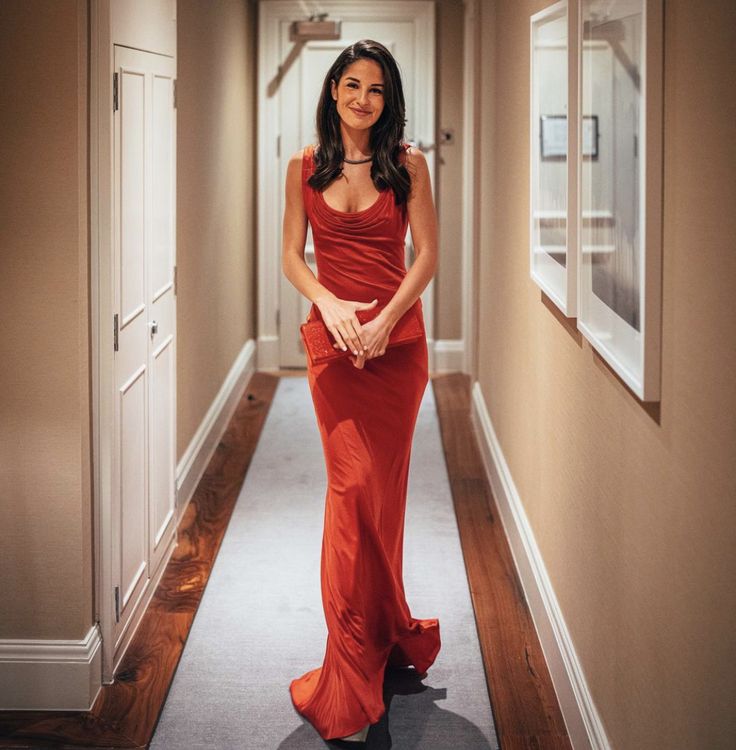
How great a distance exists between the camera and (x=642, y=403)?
76.9 inches

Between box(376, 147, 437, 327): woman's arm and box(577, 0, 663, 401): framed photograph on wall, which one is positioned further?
box(376, 147, 437, 327): woman's arm

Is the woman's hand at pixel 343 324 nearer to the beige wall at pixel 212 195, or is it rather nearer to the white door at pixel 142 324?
the white door at pixel 142 324

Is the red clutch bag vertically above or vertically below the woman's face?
below

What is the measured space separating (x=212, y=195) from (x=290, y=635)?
2.63 metres

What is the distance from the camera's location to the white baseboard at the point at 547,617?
247 centimetres

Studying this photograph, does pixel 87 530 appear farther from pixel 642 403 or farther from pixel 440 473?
pixel 440 473

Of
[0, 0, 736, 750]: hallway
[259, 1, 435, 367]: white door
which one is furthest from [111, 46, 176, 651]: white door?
[259, 1, 435, 367]: white door

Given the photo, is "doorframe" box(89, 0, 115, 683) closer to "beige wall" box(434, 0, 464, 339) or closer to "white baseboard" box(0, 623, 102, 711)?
"white baseboard" box(0, 623, 102, 711)

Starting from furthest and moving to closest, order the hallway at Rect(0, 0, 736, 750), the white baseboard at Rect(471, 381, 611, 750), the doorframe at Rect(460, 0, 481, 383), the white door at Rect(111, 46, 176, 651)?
1. the doorframe at Rect(460, 0, 481, 383)
2. the white door at Rect(111, 46, 176, 651)
3. the white baseboard at Rect(471, 381, 611, 750)
4. the hallway at Rect(0, 0, 736, 750)

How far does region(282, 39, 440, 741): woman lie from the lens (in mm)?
2607

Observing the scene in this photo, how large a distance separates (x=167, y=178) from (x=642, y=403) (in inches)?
84.7

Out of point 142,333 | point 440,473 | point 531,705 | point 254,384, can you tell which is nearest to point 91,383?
point 142,333

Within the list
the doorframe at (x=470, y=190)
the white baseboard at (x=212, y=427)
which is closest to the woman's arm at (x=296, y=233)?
the white baseboard at (x=212, y=427)

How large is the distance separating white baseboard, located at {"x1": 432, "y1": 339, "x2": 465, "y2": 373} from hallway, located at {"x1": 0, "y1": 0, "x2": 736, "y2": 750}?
6.96 ft
